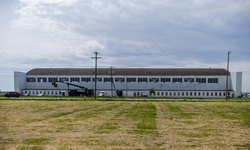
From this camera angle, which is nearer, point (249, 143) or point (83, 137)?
point (249, 143)

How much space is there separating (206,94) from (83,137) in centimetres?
9867

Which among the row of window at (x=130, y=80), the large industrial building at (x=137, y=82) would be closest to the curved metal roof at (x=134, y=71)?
the large industrial building at (x=137, y=82)

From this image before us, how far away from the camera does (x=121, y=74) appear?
374 ft

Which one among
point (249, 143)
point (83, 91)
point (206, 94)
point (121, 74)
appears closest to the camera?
point (249, 143)

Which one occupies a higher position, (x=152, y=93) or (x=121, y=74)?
(x=121, y=74)

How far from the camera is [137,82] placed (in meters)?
112

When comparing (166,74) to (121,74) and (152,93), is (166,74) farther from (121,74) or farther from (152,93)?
(121,74)

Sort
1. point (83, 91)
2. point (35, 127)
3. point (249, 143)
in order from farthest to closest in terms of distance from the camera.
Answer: point (83, 91) → point (35, 127) → point (249, 143)

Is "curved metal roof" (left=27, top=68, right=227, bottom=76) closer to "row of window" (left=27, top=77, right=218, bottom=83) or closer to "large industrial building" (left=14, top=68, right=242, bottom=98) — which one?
"large industrial building" (left=14, top=68, right=242, bottom=98)

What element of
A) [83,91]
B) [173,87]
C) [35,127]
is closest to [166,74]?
[173,87]

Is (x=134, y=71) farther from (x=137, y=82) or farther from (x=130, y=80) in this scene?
(x=137, y=82)

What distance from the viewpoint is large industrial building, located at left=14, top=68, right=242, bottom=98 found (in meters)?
108

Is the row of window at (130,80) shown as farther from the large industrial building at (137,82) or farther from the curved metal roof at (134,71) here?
the curved metal roof at (134,71)

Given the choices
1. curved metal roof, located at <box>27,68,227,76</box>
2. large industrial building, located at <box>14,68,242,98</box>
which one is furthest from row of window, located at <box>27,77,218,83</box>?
curved metal roof, located at <box>27,68,227,76</box>
